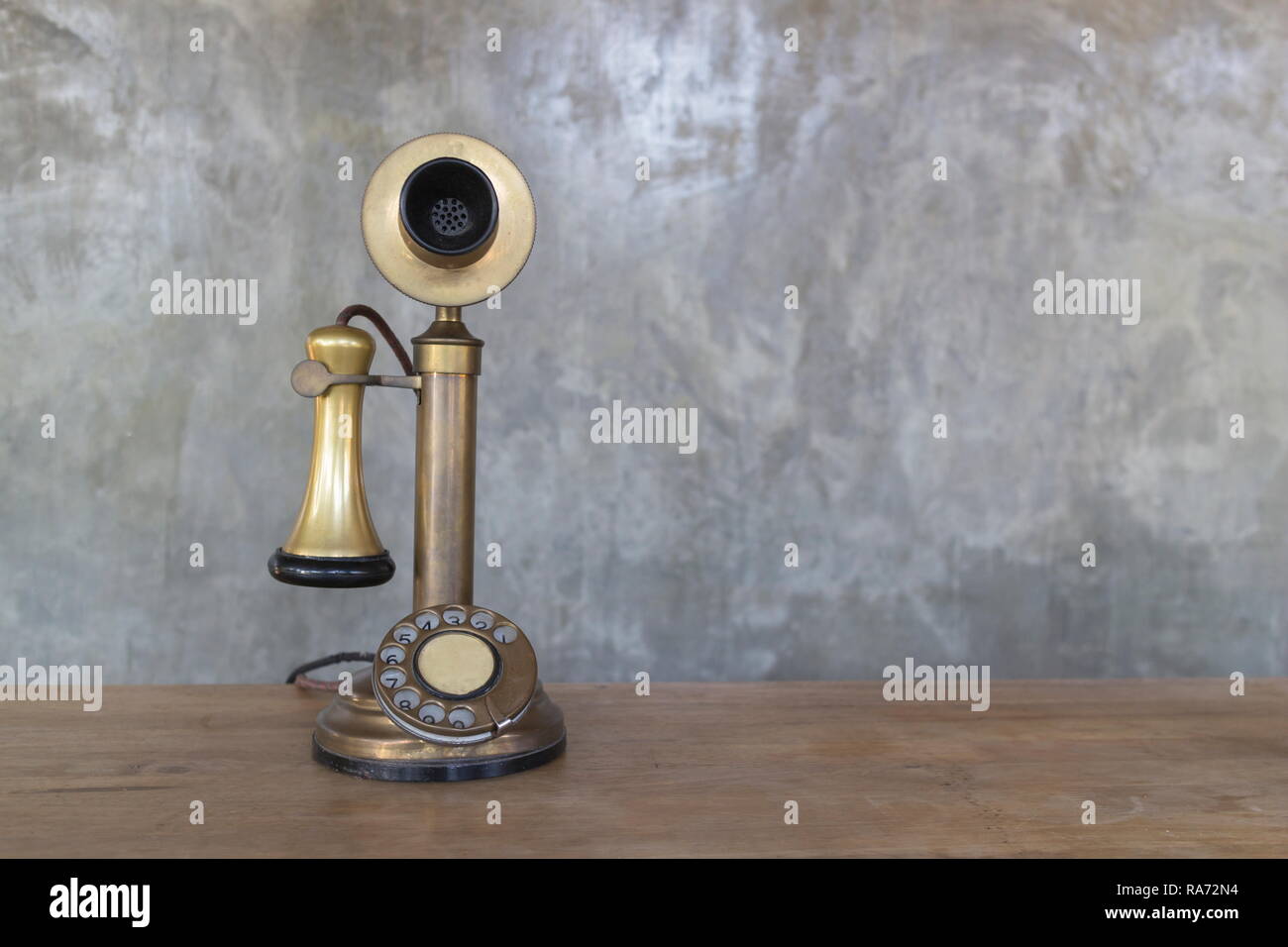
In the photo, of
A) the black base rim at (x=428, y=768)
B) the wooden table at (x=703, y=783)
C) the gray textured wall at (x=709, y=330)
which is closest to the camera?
the wooden table at (x=703, y=783)

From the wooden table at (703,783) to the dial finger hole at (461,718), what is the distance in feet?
0.18

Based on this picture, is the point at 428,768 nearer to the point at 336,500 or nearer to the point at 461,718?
the point at 461,718

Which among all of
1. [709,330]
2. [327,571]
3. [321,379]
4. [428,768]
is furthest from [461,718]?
[709,330]

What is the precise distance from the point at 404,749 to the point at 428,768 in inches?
1.1

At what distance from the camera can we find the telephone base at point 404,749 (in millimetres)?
1006

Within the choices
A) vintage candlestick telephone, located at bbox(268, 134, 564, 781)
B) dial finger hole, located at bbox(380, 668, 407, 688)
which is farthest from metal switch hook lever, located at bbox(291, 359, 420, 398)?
dial finger hole, located at bbox(380, 668, 407, 688)

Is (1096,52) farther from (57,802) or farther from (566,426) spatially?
(57,802)

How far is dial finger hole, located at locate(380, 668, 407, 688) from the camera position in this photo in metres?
A: 1.05

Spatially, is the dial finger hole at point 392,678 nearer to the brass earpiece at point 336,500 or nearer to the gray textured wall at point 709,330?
the brass earpiece at point 336,500

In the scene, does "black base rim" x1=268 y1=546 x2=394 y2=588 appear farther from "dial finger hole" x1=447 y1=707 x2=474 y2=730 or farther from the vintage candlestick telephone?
"dial finger hole" x1=447 y1=707 x2=474 y2=730

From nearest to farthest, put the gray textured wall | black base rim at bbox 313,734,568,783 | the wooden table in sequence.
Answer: the wooden table → black base rim at bbox 313,734,568,783 → the gray textured wall

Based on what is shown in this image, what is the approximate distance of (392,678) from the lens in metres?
1.05

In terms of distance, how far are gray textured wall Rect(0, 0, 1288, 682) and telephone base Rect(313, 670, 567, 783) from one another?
155 centimetres

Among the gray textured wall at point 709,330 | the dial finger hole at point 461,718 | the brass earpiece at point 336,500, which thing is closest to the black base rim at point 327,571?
the brass earpiece at point 336,500
